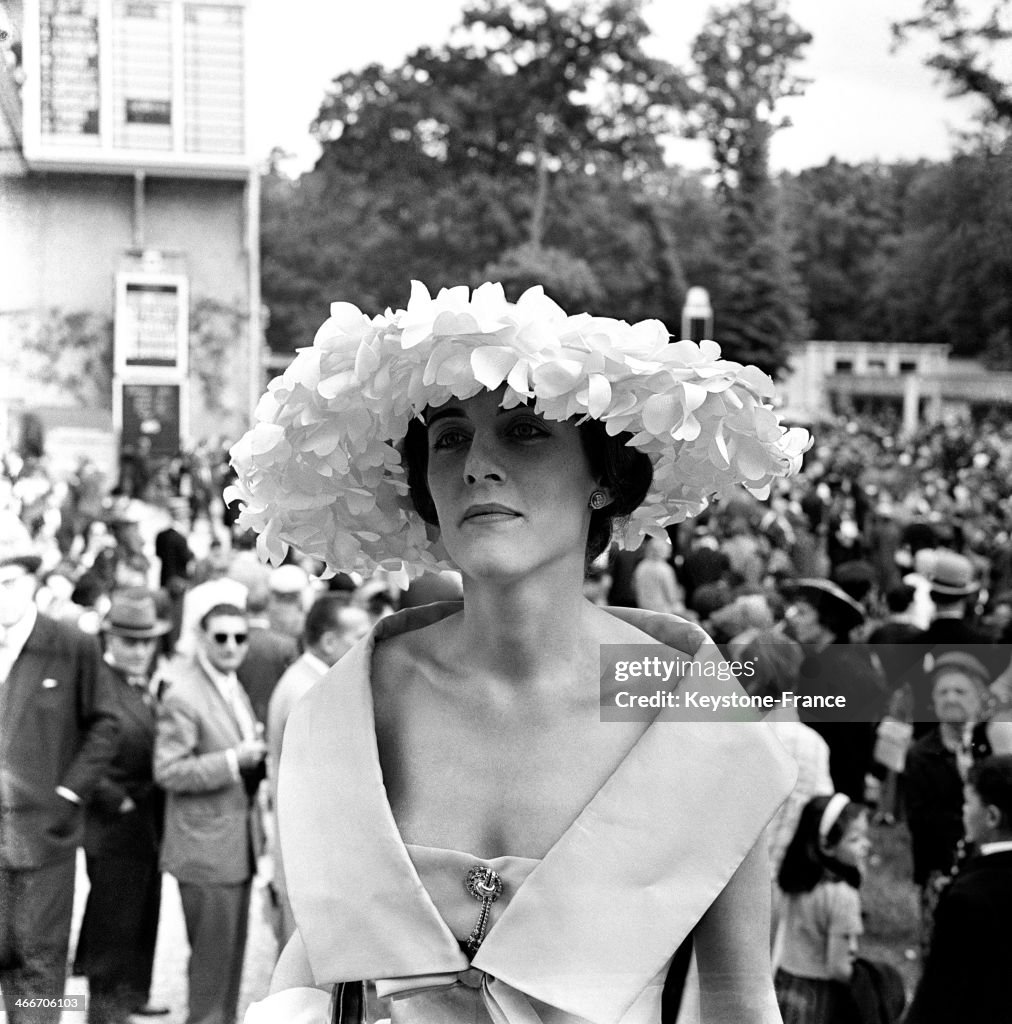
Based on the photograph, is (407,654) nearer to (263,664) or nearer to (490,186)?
(263,664)

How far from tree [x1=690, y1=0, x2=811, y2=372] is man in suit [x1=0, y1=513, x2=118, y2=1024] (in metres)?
11.6

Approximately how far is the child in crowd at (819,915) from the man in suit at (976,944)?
63 centimetres

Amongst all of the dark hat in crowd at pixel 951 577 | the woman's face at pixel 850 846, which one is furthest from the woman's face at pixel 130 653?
the dark hat in crowd at pixel 951 577

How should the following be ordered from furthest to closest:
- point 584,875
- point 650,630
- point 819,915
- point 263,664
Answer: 1. point 263,664
2. point 819,915
3. point 650,630
4. point 584,875

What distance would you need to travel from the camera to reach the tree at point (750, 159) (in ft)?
55.2

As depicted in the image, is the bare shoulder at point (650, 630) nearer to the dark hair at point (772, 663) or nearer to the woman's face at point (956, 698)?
the dark hair at point (772, 663)

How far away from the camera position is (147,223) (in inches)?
744

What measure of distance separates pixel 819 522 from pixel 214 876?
11.7 meters

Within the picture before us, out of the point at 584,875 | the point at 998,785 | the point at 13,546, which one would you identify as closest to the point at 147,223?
the point at 13,546

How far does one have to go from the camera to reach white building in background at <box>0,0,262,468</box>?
538 inches

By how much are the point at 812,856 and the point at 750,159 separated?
51.6ft

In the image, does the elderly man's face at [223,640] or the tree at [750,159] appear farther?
the tree at [750,159]

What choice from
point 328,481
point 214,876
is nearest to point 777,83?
point 214,876

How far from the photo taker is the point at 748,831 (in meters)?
1.88
